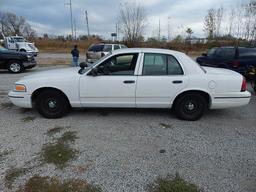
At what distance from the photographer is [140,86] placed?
4.32 m

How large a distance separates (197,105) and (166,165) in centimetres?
195

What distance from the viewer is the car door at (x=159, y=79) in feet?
14.1

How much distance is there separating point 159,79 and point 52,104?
233cm

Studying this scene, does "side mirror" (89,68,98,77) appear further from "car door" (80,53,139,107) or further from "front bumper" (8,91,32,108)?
"front bumper" (8,91,32,108)

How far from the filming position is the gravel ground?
2705 millimetres

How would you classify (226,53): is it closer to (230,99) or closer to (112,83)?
(230,99)

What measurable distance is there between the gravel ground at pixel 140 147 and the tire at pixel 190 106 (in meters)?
0.16

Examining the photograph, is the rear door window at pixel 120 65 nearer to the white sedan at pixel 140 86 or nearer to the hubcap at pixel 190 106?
the white sedan at pixel 140 86

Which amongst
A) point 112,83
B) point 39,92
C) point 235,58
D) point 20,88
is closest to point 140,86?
point 112,83

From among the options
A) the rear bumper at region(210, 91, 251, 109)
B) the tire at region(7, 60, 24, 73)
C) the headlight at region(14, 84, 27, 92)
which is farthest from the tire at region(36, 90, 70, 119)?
the tire at region(7, 60, 24, 73)

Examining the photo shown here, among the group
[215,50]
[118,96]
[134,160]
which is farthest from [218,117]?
[215,50]

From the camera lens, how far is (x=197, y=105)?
4.50 m

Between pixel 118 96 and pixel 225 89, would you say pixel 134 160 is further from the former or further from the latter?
pixel 225 89

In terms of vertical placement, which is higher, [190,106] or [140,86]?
[140,86]
